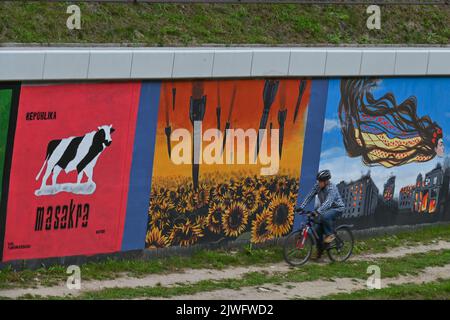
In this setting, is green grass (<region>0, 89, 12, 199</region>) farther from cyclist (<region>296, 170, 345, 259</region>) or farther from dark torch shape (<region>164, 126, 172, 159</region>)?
cyclist (<region>296, 170, 345, 259</region>)

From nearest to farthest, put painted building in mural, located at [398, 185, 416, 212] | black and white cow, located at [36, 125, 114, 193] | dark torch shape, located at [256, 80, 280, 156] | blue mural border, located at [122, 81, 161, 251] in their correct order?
black and white cow, located at [36, 125, 114, 193] → blue mural border, located at [122, 81, 161, 251] → dark torch shape, located at [256, 80, 280, 156] → painted building in mural, located at [398, 185, 416, 212]

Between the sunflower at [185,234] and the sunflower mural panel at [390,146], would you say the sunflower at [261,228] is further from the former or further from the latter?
the sunflower mural panel at [390,146]

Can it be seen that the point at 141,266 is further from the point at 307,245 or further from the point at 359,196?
the point at 359,196

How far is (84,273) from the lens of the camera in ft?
47.8

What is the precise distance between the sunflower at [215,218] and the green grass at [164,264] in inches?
13.5

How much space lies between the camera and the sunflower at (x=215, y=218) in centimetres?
1623

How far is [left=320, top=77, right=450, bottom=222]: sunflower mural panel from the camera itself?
17.5 meters

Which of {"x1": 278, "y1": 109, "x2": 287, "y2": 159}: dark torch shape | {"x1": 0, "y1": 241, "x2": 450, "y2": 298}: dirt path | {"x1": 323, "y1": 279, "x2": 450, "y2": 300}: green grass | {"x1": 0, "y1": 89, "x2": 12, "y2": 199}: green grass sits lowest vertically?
{"x1": 0, "y1": 241, "x2": 450, "y2": 298}: dirt path

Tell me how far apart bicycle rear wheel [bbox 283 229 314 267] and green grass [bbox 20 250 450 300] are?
171mm

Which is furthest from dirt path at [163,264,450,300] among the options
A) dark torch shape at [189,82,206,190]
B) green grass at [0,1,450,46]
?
green grass at [0,1,450,46]

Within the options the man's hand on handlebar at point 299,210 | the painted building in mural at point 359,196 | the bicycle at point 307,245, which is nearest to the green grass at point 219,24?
the painted building in mural at point 359,196

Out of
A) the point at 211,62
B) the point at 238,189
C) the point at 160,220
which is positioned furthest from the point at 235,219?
the point at 211,62

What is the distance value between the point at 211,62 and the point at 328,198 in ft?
8.91

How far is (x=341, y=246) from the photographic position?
16422mm
